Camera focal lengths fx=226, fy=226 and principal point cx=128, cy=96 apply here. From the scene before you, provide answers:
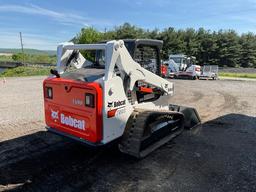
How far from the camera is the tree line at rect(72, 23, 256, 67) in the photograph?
44.6 meters

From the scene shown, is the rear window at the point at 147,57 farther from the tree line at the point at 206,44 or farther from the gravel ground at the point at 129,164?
the tree line at the point at 206,44

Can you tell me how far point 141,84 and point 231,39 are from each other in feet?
157

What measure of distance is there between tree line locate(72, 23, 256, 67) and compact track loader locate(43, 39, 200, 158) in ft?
133

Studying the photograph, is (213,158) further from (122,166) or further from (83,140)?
(83,140)

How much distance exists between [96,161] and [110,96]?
1451 mm

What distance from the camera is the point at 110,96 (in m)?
3.55

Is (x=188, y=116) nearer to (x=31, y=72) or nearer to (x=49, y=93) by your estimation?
(x=49, y=93)

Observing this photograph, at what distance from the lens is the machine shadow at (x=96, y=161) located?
140 inches

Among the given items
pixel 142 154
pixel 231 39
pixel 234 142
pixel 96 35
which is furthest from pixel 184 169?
pixel 231 39

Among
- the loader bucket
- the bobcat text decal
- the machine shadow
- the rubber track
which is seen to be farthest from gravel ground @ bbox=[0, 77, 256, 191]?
the bobcat text decal

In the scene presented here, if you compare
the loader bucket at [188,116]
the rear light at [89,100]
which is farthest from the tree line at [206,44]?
the rear light at [89,100]

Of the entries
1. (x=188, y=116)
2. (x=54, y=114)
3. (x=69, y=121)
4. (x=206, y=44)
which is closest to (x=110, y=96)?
(x=69, y=121)

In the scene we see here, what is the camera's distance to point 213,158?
4.44 meters

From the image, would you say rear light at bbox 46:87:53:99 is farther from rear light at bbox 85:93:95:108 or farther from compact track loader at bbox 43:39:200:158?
rear light at bbox 85:93:95:108
